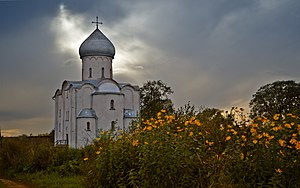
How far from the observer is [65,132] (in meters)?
44.3

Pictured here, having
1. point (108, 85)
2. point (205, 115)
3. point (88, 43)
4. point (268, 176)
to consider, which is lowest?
point (268, 176)

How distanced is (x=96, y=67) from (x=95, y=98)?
3.20m

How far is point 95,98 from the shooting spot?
42.1m

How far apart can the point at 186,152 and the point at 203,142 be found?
4.06 feet

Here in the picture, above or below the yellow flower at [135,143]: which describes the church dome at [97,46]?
above

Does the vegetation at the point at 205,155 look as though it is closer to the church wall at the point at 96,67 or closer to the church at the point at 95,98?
the church at the point at 95,98

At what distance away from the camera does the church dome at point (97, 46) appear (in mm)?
43406

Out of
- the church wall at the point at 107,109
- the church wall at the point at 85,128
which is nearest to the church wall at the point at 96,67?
the church wall at the point at 107,109

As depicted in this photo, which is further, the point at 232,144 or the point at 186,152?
the point at 232,144

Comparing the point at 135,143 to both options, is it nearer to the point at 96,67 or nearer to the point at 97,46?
the point at 96,67

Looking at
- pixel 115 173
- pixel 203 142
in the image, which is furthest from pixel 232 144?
pixel 115 173

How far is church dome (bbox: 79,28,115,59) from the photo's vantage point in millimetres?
43406

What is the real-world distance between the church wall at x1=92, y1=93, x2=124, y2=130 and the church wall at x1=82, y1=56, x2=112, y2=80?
2.67 meters

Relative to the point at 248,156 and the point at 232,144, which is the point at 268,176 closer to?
the point at 248,156
